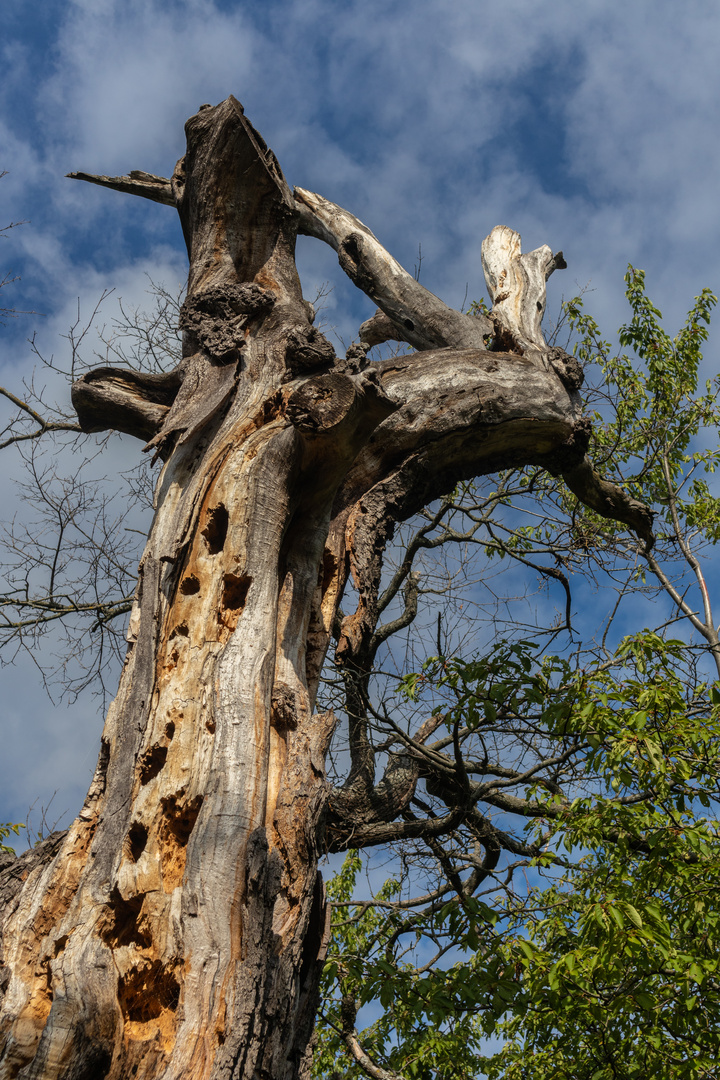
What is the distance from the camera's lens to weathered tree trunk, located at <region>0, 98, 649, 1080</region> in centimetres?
195

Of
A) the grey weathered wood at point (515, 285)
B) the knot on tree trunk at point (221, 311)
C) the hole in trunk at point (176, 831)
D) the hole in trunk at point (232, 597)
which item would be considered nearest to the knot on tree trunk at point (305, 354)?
the knot on tree trunk at point (221, 311)

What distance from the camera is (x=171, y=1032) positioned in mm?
1908

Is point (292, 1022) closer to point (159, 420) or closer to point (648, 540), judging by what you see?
point (159, 420)

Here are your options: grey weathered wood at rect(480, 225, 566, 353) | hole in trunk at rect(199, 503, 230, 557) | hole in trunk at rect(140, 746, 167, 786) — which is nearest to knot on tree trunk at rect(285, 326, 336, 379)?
hole in trunk at rect(199, 503, 230, 557)

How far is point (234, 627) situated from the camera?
2734mm

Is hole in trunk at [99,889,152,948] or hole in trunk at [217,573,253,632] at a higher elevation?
hole in trunk at [217,573,253,632]

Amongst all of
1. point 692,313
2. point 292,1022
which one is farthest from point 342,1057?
point 692,313

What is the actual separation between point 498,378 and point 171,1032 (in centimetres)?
324

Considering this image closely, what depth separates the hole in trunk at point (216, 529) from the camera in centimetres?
294

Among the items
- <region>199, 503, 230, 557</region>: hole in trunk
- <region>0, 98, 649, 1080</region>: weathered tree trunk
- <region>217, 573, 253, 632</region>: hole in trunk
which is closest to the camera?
<region>0, 98, 649, 1080</region>: weathered tree trunk

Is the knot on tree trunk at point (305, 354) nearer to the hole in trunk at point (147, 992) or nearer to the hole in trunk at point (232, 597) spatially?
the hole in trunk at point (232, 597)

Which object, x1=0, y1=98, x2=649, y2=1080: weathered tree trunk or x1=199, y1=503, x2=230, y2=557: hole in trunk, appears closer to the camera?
x1=0, y1=98, x2=649, y2=1080: weathered tree trunk

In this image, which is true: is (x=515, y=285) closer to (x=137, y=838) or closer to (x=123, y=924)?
(x=137, y=838)

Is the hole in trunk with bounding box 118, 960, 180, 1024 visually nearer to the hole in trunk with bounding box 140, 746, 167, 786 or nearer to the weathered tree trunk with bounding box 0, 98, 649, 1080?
the weathered tree trunk with bounding box 0, 98, 649, 1080
